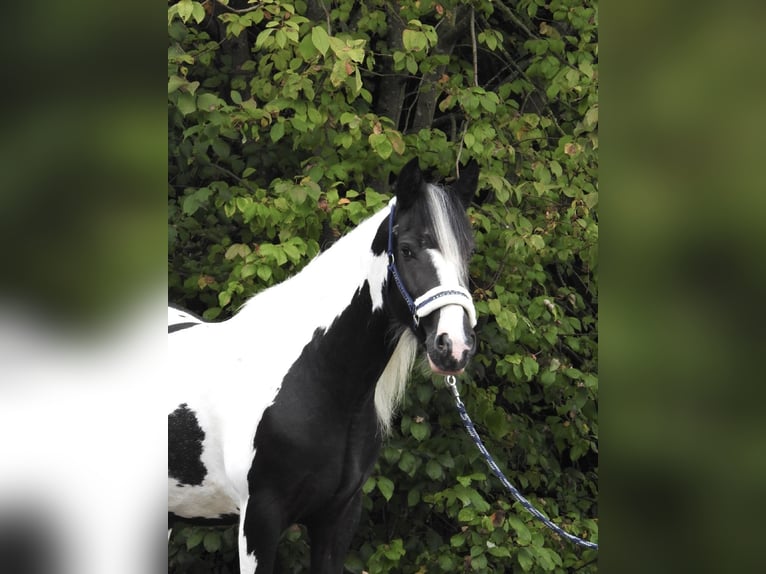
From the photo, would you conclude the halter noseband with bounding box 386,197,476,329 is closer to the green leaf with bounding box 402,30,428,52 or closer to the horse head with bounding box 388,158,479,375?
the horse head with bounding box 388,158,479,375

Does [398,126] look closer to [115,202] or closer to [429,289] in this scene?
[429,289]

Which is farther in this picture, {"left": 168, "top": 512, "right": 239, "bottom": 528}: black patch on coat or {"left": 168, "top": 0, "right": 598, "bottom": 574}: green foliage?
{"left": 168, "top": 0, "right": 598, "bottom": 574}: green foliage

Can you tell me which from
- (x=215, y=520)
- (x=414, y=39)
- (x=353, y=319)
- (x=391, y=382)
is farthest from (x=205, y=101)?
(x=215, y=520)

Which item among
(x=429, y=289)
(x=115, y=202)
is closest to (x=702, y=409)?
(x=115, y=202)

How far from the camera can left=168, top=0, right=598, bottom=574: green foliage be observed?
3895 millimetres

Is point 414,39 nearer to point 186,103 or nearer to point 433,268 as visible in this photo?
point 186,103

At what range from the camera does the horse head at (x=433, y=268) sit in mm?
2445

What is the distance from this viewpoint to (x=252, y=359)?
2.87m

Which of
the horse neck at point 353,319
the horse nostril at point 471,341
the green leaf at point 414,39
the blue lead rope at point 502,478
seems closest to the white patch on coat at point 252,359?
the horse neck at point 353,319

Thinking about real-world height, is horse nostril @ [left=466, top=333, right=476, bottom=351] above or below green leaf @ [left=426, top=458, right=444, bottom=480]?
above

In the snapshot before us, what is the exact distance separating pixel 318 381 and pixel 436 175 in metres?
1.89

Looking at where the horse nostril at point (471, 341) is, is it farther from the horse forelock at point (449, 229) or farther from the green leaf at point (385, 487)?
the green leaf at point (385, 487)

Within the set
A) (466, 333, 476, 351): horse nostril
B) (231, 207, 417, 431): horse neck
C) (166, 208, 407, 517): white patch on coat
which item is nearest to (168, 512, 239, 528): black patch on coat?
(166, 208, 407, 517): white patch on coat

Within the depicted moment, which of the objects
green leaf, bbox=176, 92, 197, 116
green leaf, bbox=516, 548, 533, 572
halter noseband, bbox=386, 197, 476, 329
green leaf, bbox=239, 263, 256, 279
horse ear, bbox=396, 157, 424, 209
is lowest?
green leaf, bbox=516, 548, 533, 572
